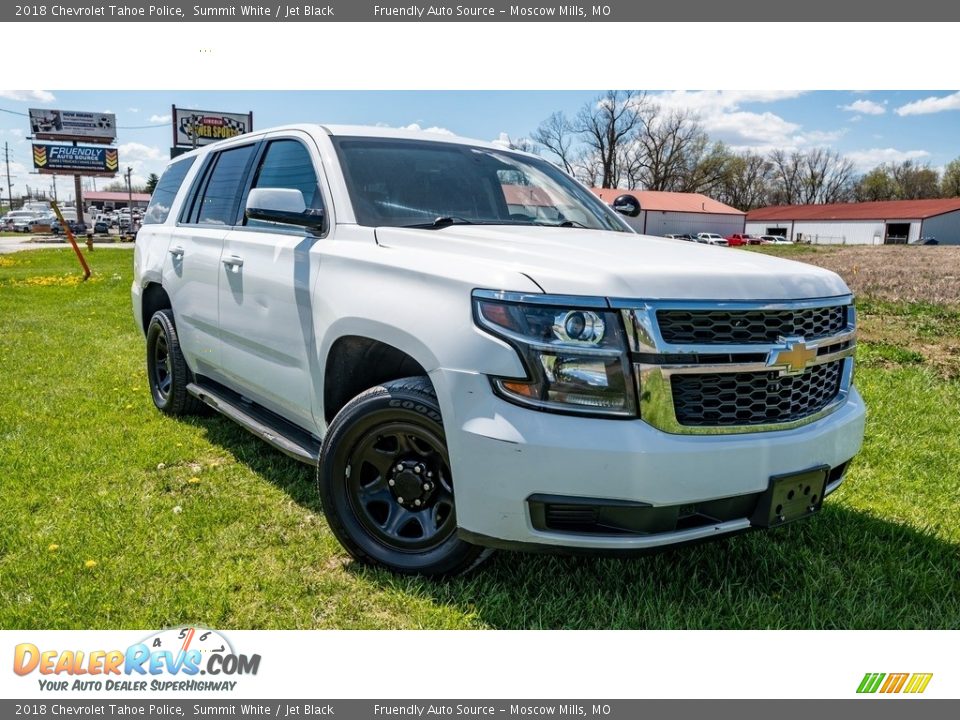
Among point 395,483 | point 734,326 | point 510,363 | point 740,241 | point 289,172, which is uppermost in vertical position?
point 289,172

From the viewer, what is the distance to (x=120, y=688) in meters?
2.52

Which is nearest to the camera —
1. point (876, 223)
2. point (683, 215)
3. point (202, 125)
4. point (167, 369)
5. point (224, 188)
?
point (224, 188)

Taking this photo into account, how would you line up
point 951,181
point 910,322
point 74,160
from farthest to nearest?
point 951,181 → point 74,160 → point 910,322

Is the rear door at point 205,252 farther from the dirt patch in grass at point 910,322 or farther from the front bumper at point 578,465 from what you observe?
the dirt patch in grass at point 910,322

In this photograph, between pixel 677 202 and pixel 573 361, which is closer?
pixel 573 361

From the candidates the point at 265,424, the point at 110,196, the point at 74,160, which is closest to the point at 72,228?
the point at 74,160

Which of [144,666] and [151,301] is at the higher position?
[151,301]

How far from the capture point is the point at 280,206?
3424 mm

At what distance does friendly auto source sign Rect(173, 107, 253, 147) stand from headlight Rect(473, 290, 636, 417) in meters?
41.8

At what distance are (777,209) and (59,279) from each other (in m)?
78.6

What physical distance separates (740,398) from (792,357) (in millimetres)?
274

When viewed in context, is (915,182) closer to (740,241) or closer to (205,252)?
(740,241)

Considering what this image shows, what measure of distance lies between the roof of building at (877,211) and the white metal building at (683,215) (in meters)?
5.00

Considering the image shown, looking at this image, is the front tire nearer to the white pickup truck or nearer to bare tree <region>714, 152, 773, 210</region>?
the white pickup truck
